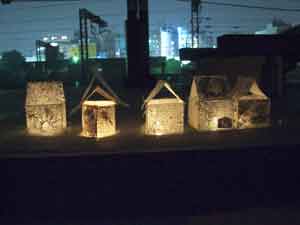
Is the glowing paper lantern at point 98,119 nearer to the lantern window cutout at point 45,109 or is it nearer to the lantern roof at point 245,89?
the lantern window cutout at point 45,109

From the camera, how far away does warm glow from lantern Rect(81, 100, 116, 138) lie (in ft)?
14.3

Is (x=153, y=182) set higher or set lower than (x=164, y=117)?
lower

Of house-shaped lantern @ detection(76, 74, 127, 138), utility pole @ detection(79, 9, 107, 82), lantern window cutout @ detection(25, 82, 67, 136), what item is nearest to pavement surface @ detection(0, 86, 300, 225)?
house-shaped lantern @ detection(76, 74, 127, 138)

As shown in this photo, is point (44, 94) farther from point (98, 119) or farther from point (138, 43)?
point (138, 43)

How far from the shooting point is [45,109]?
4684 millimetres

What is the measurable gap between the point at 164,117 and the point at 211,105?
0.58 m

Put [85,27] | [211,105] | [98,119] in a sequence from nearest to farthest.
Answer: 1. [98,119]
2. [211,105]
3. [85,27]

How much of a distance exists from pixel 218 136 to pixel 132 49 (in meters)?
7.26

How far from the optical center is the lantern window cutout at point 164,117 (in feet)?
14.4

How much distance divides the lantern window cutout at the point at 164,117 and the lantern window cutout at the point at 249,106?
732mm

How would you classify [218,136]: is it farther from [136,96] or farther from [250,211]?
[136,96]

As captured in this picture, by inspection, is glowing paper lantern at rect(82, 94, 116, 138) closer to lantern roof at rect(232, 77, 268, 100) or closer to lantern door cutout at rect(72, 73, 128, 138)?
lantern door cutout at rect(72, 73, 128, 138)

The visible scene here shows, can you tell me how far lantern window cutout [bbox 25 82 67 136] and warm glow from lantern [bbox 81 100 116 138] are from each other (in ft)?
1.53

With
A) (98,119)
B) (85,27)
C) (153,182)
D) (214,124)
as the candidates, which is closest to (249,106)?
(214,124)
